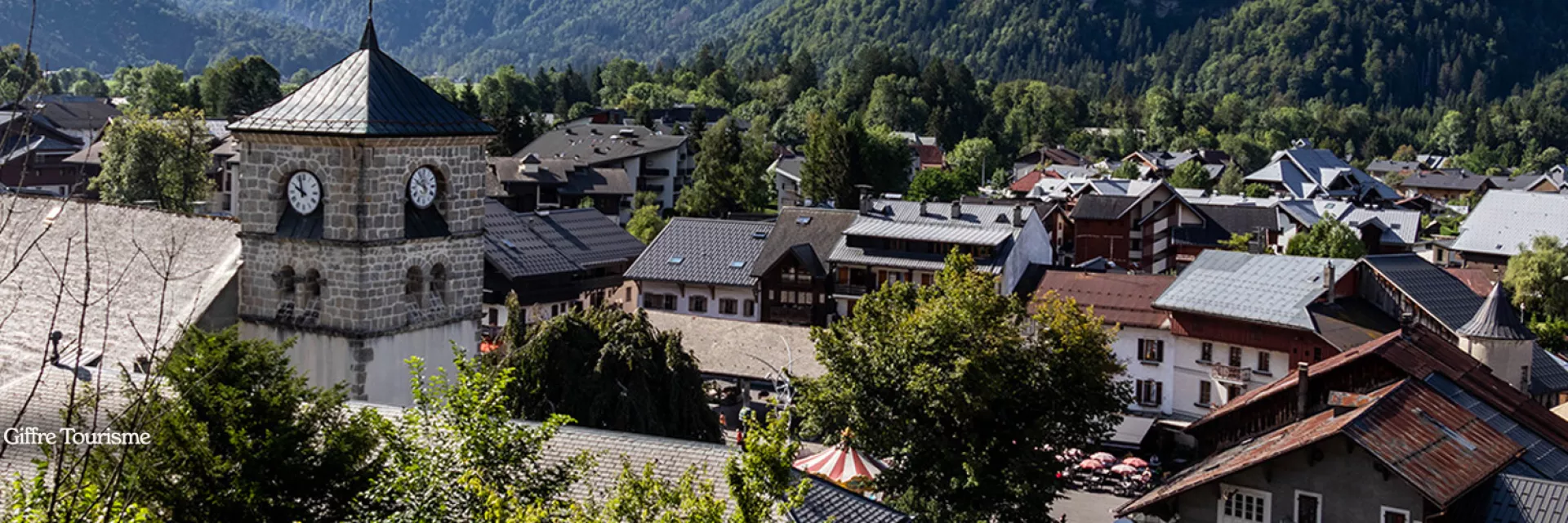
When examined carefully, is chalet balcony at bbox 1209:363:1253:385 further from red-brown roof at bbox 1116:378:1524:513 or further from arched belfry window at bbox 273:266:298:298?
arched belfry window at bbox 273:266:298:298

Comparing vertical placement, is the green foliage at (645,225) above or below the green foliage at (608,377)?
above

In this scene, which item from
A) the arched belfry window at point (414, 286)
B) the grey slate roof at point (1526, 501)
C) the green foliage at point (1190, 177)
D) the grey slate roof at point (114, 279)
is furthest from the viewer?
the green foliage at point (1190, 177)

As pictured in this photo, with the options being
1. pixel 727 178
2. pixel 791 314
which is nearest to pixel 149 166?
pixel 791 314

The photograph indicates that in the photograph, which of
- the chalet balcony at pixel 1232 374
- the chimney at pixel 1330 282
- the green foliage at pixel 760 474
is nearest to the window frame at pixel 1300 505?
the green foliage at pixel 760 474

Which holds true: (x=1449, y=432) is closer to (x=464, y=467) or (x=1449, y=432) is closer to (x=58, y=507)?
(x=464, y=467)

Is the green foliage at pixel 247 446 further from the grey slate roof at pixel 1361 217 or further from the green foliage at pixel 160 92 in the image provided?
the green foliage at pixel 160 92
